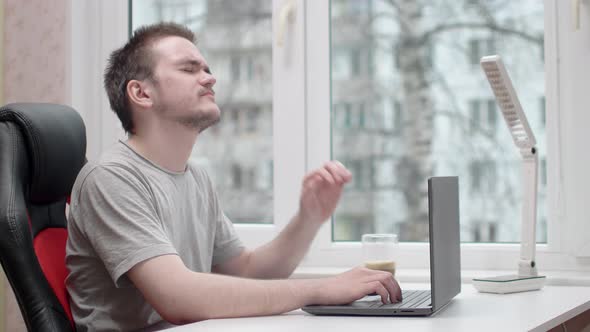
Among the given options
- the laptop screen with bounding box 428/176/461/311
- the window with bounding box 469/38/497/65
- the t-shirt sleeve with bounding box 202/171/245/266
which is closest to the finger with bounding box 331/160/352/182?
the laptop screen with bounding box 428/176/461/311

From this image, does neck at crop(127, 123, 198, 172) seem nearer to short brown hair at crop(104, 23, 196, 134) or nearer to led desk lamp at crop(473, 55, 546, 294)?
short brown hair at crop(104, 23, 196, 134)

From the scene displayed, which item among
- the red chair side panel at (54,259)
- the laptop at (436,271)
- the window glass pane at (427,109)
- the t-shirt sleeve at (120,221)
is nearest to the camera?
the laptop at (436,271)

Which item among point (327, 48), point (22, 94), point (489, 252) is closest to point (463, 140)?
point (489, 252)

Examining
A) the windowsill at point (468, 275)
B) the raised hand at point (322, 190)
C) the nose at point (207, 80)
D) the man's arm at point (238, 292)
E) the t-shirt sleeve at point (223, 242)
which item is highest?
the nose at point (207, 80)

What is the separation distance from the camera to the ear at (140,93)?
177cm

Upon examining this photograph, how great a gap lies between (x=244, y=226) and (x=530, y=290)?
98cm

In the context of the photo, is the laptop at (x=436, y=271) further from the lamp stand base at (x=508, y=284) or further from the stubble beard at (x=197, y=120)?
the stubble beard at (x=197, y=120)

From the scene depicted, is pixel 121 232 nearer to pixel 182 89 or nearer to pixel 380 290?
pixel 182 89

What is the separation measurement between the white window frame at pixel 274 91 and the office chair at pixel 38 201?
78 centimetres

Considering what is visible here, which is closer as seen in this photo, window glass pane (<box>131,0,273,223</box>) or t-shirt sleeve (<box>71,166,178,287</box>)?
t-shirt sleeve (<box>71,166,178,287</box>)

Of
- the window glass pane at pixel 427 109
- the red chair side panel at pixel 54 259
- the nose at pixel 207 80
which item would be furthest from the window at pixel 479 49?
the red chair side panel at pixel 54 259

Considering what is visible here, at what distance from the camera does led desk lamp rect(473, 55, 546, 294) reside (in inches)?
70.4

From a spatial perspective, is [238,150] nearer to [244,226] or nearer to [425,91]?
[244,226]

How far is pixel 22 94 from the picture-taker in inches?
89.9
